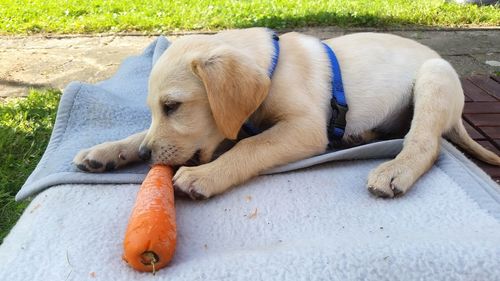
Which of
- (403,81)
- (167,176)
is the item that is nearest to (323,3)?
(403,81)

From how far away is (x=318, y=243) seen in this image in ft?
5.45

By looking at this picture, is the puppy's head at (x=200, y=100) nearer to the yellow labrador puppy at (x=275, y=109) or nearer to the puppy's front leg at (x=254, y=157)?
the yellow labrador puppy at (x=275, y=109)

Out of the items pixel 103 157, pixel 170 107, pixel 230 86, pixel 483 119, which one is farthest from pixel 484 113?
pixel 103 157

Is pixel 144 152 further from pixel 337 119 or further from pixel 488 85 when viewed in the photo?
pixel 488 85

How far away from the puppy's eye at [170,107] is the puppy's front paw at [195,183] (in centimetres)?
29

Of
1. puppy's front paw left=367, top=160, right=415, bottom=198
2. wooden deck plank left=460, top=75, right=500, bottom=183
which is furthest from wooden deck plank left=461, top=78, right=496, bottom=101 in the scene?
puppy's front paw left=367, top=160, right=415, bottom=198

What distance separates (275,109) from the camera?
2350 mm

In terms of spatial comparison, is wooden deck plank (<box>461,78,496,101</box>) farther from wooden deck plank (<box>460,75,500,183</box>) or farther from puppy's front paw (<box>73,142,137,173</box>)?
puppy's front paw (<box>73,142,137,173</box>)

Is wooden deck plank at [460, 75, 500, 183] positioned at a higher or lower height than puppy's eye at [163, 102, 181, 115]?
lower

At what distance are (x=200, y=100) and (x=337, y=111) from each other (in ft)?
2.45

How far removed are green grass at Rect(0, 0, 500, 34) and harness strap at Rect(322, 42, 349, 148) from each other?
12.5ft

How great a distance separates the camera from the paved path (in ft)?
16.0

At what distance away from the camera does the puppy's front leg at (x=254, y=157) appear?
2.01m

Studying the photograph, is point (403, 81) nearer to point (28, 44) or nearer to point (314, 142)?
point (314, 142)
